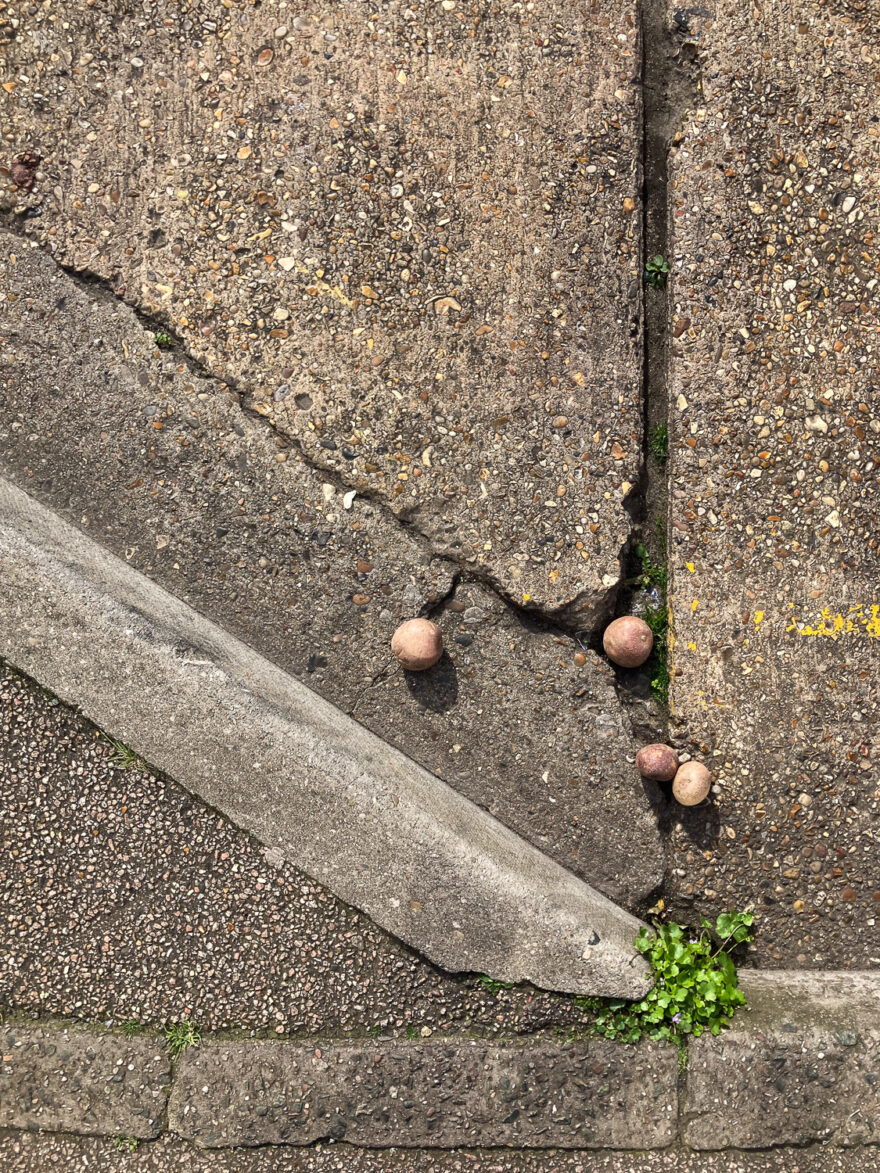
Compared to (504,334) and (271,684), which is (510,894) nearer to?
(271,684)

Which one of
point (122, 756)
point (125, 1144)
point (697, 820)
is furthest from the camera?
point (697, 820)

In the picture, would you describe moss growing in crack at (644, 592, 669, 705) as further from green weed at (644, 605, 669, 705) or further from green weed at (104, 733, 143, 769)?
green weed at (104, 733, 143, 769)

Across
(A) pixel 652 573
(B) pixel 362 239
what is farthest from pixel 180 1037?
(B) pixel 362 239

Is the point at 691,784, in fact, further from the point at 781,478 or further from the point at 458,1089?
the point at 458,1089

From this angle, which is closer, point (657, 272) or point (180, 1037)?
point (180, 1037)

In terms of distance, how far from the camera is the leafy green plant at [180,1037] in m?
2.66

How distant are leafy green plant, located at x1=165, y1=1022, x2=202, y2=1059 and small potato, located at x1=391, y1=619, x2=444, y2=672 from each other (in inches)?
54.0

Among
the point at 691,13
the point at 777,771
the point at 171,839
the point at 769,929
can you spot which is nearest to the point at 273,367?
the point at 171,839

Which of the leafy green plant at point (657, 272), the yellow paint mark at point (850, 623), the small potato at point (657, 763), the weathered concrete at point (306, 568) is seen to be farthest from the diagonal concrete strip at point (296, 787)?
the leafy green plant at point (657, 272)

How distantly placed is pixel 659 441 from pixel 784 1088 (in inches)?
86.5

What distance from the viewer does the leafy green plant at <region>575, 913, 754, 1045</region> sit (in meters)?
2.69

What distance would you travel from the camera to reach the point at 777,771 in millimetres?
2846

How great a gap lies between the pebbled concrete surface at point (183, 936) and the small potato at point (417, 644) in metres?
0.79

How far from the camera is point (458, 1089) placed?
2.66 metres
